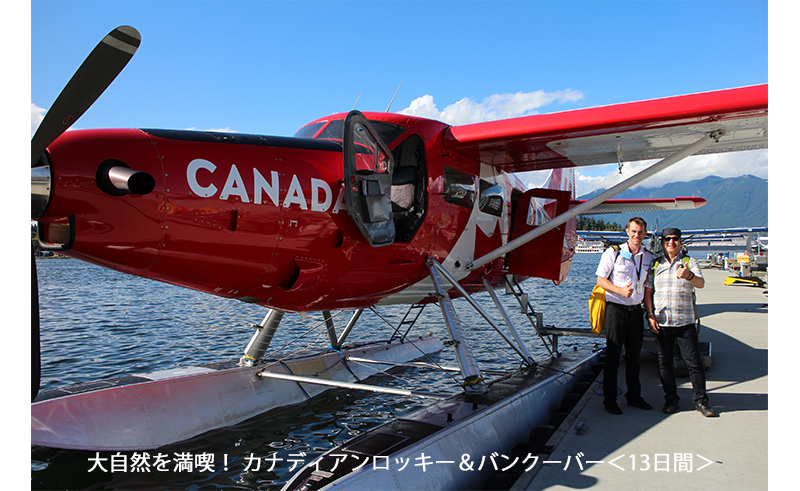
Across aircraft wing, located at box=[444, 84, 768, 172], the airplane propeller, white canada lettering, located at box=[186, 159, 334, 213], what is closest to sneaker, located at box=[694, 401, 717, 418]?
aircraft wing, located at box=[444, 84, 768, 172]

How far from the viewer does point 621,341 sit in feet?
16.2

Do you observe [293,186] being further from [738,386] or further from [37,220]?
[738,386]

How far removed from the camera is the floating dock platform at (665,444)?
342cm

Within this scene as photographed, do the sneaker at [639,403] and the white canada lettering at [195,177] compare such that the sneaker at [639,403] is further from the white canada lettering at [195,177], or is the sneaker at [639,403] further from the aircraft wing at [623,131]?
the white canada lettering at [195,177]

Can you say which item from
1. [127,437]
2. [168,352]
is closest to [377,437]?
[127,437]

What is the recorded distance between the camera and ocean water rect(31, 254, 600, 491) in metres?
4.73

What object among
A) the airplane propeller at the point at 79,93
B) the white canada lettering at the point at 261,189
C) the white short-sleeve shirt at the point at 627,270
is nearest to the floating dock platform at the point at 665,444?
the white short-sleeve shirt at the point at 627,270

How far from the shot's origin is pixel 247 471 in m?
4.88

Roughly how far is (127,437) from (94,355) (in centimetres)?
643

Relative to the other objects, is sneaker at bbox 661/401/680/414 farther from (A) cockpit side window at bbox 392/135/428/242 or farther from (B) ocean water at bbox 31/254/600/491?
(B) ocean water at bbox 31/254/600/491

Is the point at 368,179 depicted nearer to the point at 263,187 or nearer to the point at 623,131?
the point at 263,187

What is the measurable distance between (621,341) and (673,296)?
2.22 feet

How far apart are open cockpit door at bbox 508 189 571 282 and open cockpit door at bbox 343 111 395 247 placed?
2761 mm
